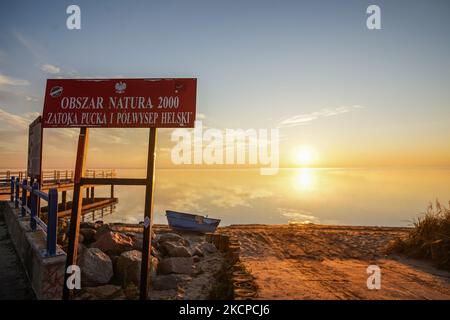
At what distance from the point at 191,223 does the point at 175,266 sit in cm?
895

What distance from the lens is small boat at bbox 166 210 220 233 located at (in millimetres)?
15930

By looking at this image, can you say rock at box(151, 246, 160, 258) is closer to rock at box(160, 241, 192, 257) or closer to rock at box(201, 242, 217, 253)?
rock at box(160, 241, 192, 257)

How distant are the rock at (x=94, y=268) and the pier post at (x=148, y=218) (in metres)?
1.64

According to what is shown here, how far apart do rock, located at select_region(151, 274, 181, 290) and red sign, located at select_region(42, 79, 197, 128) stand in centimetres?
392

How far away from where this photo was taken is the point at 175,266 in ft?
23.7

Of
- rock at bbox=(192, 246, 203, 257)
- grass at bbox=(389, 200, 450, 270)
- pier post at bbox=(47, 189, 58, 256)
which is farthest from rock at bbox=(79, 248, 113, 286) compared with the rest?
grass at bbox=(389, 200, 450, 270)

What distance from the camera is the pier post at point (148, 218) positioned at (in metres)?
4.61

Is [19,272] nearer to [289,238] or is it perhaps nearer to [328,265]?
[328,265]

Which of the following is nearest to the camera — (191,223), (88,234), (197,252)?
(88,234)

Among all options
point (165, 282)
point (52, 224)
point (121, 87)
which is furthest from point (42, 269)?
point (121, 87)

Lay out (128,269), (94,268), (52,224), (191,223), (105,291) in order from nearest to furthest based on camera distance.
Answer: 1. (52,224)
2. (105,291)
3. (94,268)
4. (128,269)
5. (191,223)

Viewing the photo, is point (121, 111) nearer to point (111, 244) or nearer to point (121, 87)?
point (121, 87)
